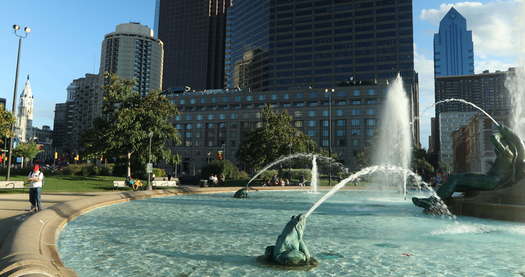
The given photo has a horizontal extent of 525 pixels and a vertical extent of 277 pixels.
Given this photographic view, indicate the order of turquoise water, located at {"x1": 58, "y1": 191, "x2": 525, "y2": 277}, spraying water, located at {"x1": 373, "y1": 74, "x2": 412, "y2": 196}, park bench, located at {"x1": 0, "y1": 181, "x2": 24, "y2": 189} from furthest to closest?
spraying water, located at {"x1": 373, "y1": 74, "x2": 412, "y2": 196}
park bench, located at {"x1": 0, "y1": 181, "x2": 24, "y2": 189}
turquoise water, located at {"x1": 58, "y1": 191, "x2": 525, "y2": 277}

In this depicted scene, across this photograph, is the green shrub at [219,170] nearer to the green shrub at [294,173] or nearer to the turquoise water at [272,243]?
the green shrub at [294,173]

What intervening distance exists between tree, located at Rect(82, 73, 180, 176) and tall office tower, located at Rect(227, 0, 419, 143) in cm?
8732

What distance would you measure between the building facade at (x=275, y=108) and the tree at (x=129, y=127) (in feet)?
212

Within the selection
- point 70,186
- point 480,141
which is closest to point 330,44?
point 480,141

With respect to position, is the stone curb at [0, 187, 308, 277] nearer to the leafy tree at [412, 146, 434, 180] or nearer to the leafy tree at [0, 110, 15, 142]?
the leafy tree at [0, 110, 15, 142]

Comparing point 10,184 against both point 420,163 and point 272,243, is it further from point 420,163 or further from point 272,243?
point 420,163

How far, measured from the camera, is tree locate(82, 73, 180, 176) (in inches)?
1481

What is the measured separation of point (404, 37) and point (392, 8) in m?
12.1

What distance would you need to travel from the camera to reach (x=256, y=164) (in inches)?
2052

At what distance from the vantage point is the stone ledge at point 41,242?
462 cm

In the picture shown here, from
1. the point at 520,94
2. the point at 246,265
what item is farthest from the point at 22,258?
the point at 520,94

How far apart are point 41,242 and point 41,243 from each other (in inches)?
5.1

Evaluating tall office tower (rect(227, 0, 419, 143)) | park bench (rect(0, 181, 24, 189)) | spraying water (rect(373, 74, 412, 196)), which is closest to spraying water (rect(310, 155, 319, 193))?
spraying water (rect(373, 74, 412, 196))

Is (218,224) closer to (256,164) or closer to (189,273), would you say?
(189,273)
